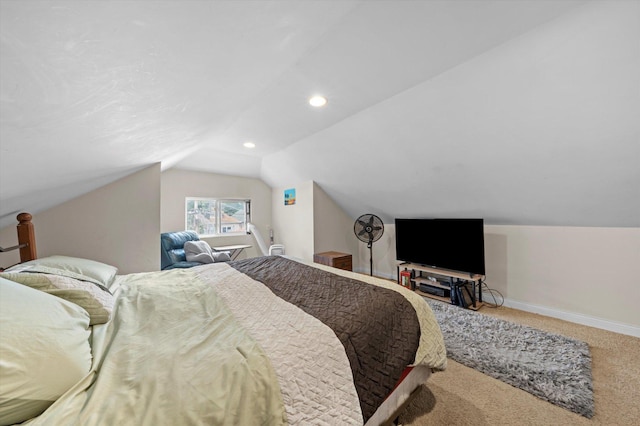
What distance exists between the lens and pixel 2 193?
3.90 ft

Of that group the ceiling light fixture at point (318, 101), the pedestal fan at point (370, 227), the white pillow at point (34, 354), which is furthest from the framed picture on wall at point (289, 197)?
the white pillow at point (34, 354)

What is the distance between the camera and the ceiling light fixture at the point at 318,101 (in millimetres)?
2201

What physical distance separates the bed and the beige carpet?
0.28 m

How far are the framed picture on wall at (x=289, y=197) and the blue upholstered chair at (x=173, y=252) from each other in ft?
6.39

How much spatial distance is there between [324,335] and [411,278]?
2.97 metres

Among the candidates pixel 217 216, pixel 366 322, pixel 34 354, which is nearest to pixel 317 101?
pixel 366 322

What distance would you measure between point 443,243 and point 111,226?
3918 millimetres

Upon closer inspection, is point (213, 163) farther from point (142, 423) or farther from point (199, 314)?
point (142, 423)

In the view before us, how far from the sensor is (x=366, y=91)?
2104 mm

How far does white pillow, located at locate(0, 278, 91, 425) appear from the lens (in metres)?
0.66

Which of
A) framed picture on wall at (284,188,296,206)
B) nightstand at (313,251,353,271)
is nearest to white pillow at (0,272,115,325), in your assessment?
nightstand at (313,251,353,271)

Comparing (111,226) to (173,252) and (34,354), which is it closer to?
(173,252)

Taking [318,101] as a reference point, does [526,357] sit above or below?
below

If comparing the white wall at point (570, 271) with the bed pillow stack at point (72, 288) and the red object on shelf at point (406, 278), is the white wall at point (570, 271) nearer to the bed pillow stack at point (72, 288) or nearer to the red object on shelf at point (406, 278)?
the red object on shelf at point (406, 278)
